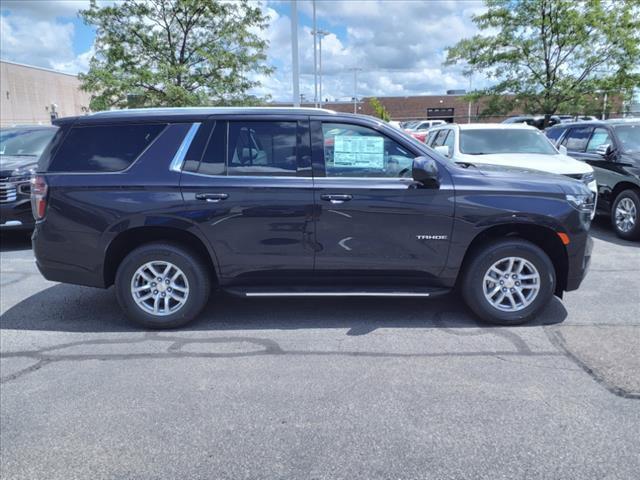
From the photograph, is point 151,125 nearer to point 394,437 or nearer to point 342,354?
point 342,354

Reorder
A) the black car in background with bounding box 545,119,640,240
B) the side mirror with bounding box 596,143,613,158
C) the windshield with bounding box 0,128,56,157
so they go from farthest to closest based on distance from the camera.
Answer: the windshield with bounding box 0,128,56,157 → the side mirror with bounding box 596,143,613,158 → the black car in background with bounding box 545,119,640,240

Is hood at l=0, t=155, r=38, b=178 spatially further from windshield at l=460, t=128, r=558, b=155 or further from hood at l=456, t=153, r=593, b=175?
windshield at l=460, t=128, r=558, b=155

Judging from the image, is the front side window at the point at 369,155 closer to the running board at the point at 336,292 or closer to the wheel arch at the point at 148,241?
the running board at the point at 336,292

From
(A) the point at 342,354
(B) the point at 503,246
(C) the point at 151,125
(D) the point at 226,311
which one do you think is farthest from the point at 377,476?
(C) the point at 151,125

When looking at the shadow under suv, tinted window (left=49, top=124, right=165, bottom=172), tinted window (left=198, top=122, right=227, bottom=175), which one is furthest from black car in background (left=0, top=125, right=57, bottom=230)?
tinted window (left=198, top=122, right=227, bottom=175)

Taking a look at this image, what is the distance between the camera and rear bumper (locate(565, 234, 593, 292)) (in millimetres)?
4328

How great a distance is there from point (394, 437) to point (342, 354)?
3.78 ft

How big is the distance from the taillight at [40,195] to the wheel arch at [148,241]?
0.67 meters

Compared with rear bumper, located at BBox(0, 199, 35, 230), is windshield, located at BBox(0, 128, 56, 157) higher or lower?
higher

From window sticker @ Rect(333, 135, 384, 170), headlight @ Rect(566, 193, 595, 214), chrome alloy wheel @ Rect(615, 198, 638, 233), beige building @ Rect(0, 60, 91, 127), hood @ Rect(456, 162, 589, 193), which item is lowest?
chrome alloy wheel @ Rect(615, 198, 638, 233)

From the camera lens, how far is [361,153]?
14.4 feet

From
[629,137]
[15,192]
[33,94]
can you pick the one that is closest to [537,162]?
[629,137]

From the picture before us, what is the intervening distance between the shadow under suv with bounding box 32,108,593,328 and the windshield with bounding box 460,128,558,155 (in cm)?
423

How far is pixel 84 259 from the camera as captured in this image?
14.5ft
